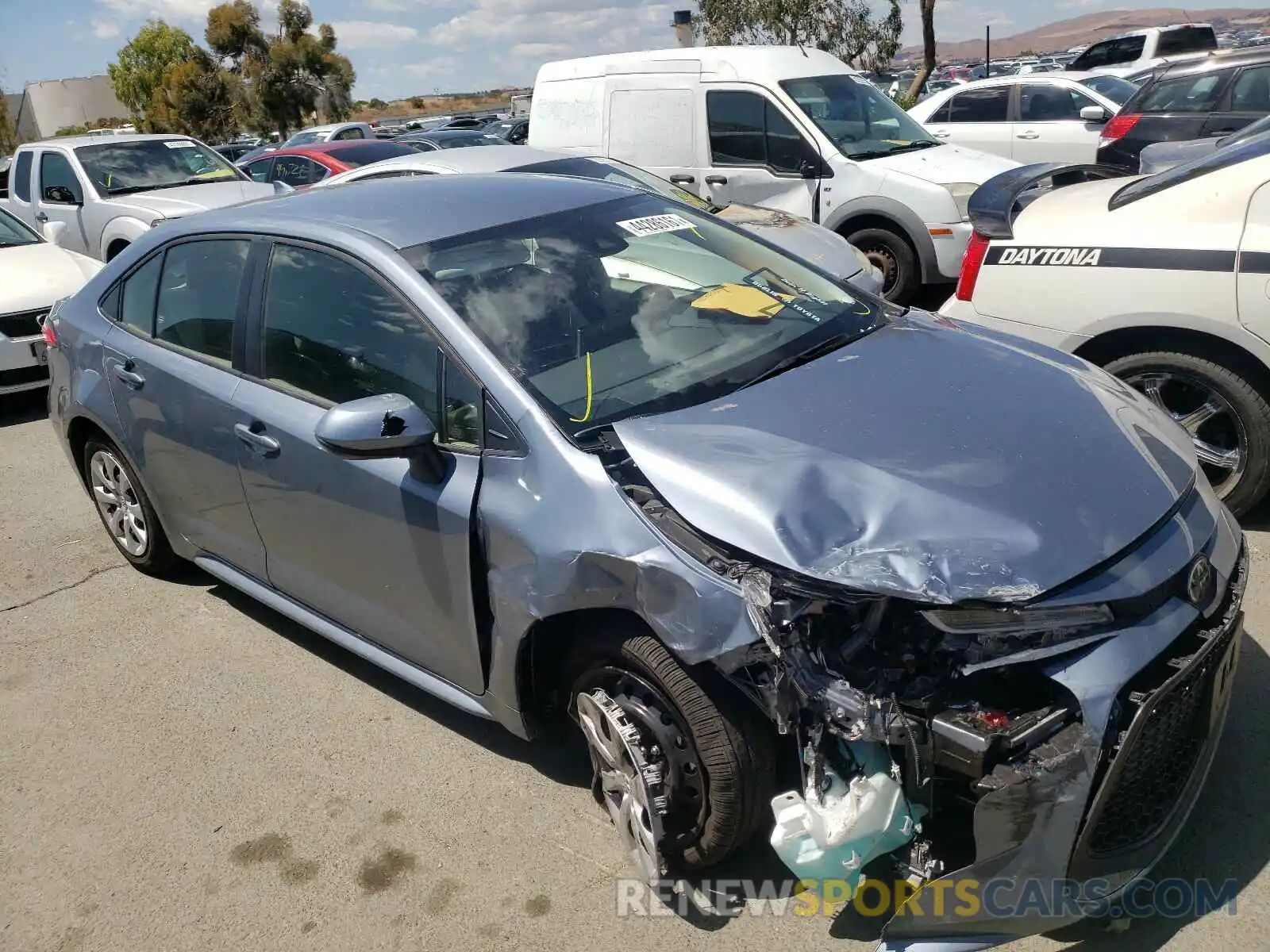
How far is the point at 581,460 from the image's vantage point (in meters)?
2.65

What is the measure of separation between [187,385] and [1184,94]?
30.0 ft

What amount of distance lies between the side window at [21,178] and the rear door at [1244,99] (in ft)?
37.6

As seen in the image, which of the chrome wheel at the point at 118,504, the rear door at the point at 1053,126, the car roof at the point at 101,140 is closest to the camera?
the chrome wheel at the point at 118,504

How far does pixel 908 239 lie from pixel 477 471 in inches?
236

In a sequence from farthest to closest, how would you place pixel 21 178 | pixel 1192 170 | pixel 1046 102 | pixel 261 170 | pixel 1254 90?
pixel 261 170
pixel 1046 102
pixel 21 178
pixel 1254 90
pixel 1192 170

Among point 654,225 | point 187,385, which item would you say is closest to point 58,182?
point 187,385

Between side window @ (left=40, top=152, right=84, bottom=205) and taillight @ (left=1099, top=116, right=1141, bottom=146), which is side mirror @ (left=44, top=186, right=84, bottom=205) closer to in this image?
side window @ (left=40, top=152, right=84, bottom=205)

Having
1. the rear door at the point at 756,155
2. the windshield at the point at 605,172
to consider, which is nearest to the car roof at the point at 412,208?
the windshield at the point at 605,172

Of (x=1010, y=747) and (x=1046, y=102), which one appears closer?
(x=1010, y=747)

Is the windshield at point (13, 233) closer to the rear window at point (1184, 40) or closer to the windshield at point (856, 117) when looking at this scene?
the windshield at point (856, 117)

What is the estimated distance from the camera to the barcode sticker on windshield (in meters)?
3.58

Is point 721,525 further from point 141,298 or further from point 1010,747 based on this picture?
point 141,298

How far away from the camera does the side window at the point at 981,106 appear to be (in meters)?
12.0

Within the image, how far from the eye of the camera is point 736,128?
28.1 ft
